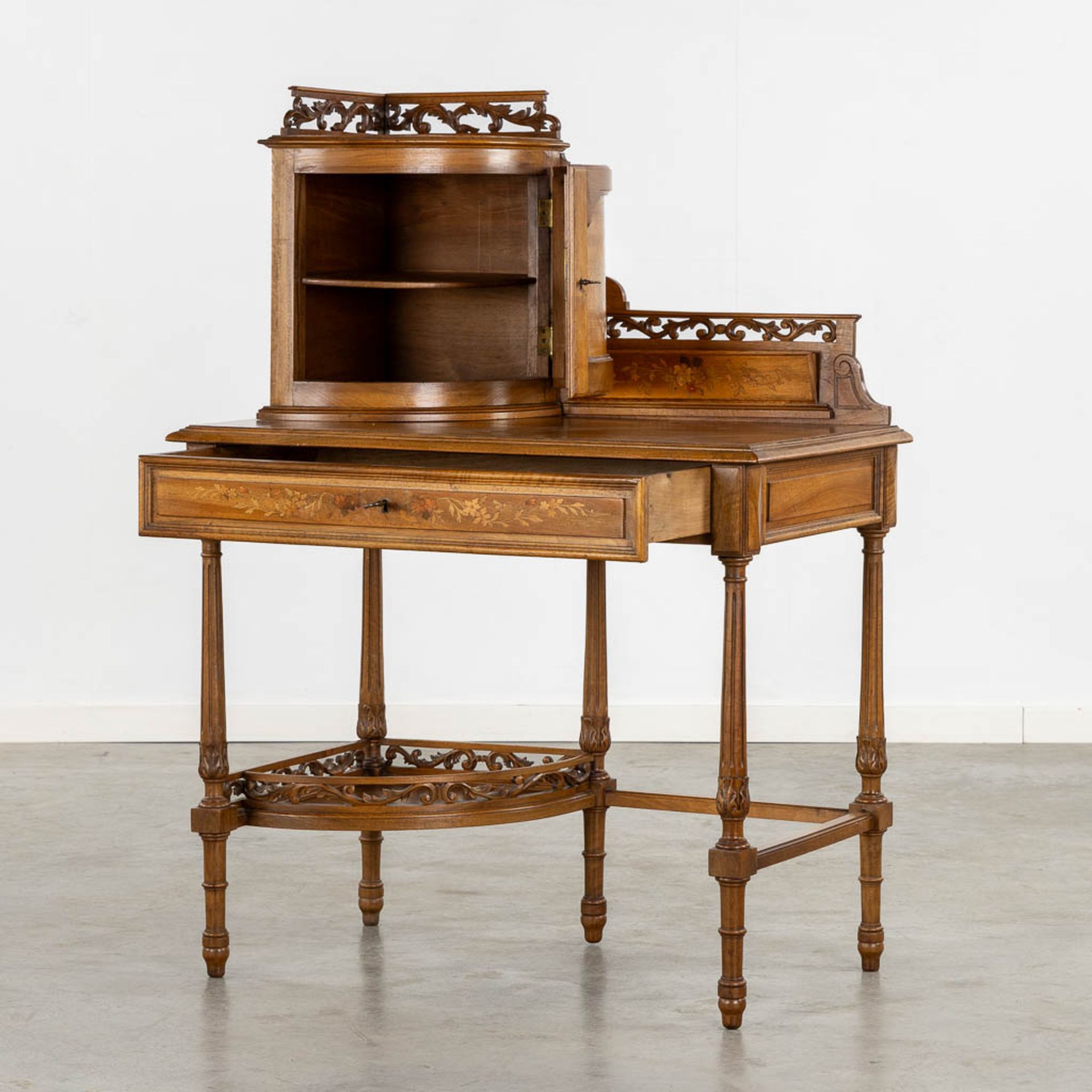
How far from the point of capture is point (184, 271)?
22.2 ft

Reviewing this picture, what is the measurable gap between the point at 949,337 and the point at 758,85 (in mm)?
1013

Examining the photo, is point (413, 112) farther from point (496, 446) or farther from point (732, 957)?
point (732, 957)

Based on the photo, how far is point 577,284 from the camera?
4.39 metres

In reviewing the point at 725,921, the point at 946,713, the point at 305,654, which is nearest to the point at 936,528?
the point at 946,713

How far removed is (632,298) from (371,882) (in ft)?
8.46

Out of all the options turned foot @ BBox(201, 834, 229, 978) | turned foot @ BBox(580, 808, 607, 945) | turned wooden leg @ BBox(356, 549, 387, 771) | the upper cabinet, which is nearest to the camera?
turned foot @ BBox(201, 834, 229, 978)

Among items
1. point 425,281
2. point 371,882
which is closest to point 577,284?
point 425,281

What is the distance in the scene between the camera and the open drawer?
12.1ft

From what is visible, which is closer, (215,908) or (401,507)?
(401,507)

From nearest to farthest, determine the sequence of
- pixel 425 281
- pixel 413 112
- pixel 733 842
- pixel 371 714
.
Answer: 1. pixel 733 842
2. pixel 425 281
3. pixel 413 112
4. pixel 371 714

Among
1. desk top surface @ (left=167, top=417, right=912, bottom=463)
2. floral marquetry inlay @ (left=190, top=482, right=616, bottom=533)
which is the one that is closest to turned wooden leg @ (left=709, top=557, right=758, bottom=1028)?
desk top surface @ (left=167, top=417, right=912, bottom=463)

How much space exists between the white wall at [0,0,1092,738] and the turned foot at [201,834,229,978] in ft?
8.46

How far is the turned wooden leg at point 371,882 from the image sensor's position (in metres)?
4.70

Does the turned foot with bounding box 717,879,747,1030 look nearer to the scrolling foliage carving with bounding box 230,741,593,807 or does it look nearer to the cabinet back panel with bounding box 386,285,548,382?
the scrolling foliage carving with bounding box 230,741,593,807
